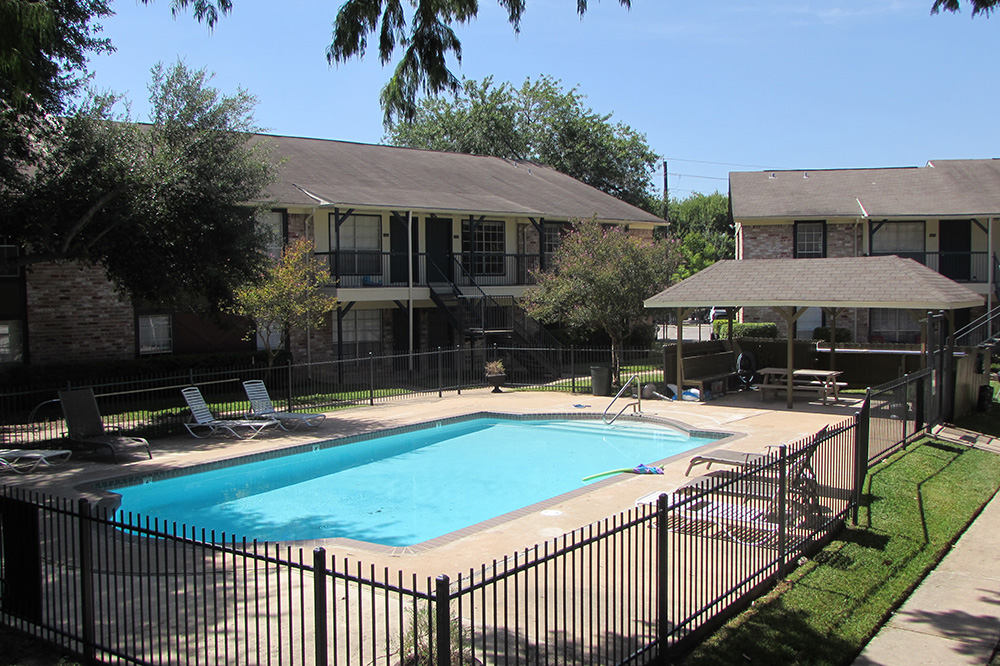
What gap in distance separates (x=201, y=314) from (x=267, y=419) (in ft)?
11.1

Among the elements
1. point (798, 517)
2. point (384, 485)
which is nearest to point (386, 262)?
point (384, 485)

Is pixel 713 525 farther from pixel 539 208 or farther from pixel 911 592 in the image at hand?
pixel 539 208

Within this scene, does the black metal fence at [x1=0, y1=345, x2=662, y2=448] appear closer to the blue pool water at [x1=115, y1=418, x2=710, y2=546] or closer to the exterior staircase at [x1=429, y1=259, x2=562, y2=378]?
the exterior staircase at [x1=429, y1=259, x2=562, y2=378]

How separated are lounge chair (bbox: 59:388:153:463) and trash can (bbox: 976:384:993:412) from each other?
16.8 meters

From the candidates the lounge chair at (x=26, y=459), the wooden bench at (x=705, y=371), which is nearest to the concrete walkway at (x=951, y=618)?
the wooden bench at (x=705, y=371)

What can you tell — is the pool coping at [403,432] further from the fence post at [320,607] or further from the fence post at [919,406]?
the fence post at [919,406]

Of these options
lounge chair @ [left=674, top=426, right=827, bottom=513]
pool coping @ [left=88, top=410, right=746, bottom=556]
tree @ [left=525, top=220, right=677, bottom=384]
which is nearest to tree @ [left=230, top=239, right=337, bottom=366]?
pool coping @ [left=88, top=410, right=746, bottom=556]

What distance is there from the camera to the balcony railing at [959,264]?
30.4 metres

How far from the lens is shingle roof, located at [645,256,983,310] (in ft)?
60.0

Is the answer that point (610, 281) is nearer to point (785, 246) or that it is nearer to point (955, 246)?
point (785, 246)

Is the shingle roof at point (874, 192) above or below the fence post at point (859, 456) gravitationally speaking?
above

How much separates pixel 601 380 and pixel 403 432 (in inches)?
253

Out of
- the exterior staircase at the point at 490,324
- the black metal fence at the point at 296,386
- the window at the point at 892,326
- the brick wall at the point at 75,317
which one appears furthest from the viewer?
the window at the point at 892,326

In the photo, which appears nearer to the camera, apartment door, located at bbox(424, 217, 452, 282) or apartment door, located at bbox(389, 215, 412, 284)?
apartment door, located at bbox(389, 215, 412, 284)
